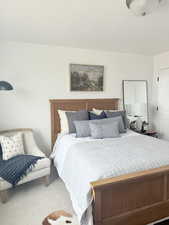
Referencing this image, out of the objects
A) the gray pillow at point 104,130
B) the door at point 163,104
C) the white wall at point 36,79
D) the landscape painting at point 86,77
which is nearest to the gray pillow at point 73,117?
the gray pillow at point 104,130

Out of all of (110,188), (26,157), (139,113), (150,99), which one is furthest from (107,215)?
(150,99)

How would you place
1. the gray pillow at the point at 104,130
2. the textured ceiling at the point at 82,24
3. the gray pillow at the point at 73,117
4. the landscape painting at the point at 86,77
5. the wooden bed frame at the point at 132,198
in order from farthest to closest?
the landscape painting at the point at 86,77
the gray pillow at the point at 73,117
the gray pillow at the point at 104,130
the textured ceiling at the point at 82,24
the wooden bed frame at the point at 132,198

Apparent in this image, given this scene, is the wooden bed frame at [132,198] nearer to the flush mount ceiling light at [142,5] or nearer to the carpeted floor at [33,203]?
the carpeted floor at [33,203]

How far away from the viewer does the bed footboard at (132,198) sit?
1593mm

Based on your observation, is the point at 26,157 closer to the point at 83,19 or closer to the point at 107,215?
the point at 107,215

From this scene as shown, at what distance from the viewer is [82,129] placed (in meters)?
2.97

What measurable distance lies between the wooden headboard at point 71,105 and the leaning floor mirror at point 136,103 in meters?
0.41

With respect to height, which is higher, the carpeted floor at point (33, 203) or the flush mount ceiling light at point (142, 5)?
the flush mount ceiling light at point (142, 5)

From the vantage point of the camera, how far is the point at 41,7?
193cm

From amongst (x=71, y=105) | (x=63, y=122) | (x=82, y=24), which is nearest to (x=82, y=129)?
(x=63, y=122)

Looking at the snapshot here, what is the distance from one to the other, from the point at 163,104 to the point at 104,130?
2.15 m

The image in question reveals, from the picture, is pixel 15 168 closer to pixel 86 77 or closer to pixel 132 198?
pixel 132 198

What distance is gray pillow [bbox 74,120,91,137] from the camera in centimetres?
295

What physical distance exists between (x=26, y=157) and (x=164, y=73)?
357 centimetres
